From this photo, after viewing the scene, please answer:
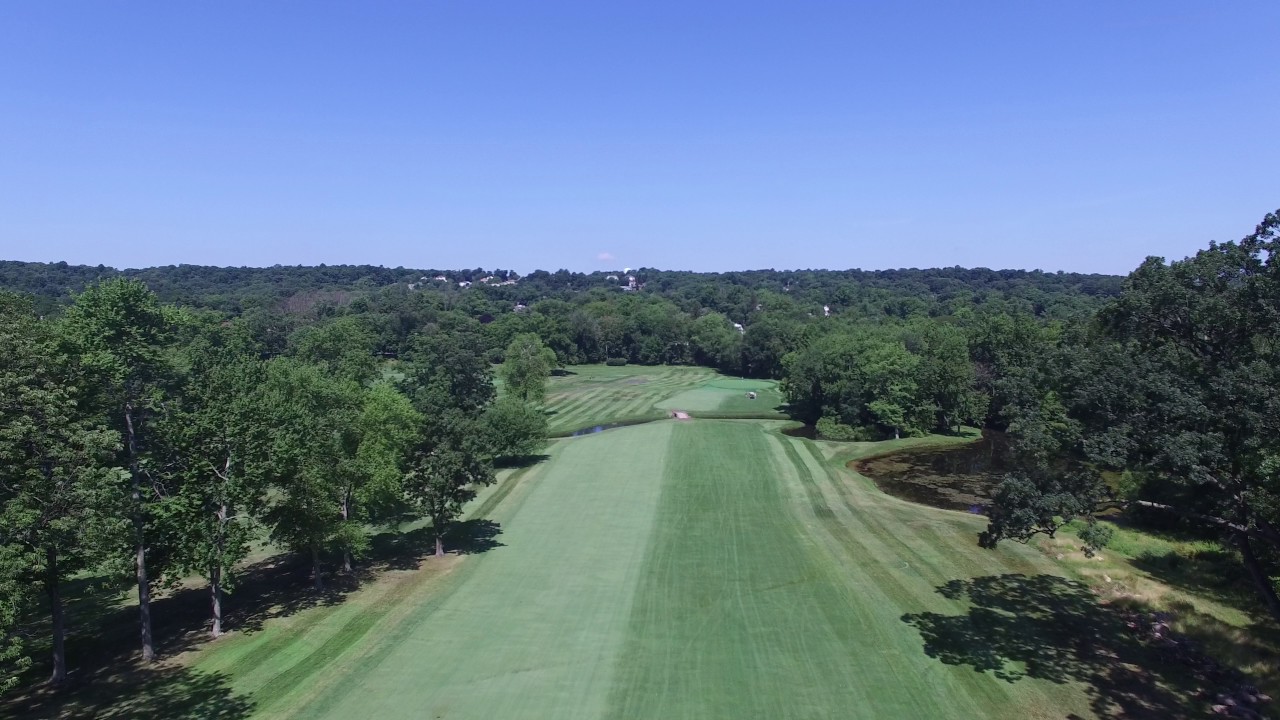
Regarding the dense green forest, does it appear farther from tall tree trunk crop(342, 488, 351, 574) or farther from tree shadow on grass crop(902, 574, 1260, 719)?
tree shadow on grass crop(902, 574, 1260, 719)

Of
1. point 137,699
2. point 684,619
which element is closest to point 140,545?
point 137,699

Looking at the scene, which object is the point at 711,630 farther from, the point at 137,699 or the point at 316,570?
the point at 137,699

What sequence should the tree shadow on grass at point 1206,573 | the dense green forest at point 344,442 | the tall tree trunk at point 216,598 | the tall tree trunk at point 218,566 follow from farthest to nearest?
the tree shadow on grass at point 1206,573
the tall tree trunk at point 216,598
the tall tree trunk at point 218,566
the dense green forest at point 344,442

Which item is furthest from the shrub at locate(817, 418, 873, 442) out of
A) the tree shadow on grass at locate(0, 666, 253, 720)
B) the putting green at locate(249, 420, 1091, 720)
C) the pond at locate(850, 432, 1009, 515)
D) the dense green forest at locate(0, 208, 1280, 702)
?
the tree shadow on grass at locate(0, 666, 253, 720)

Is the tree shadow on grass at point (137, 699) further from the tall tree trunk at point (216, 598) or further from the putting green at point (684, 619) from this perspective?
the tall tree trunk at point (216, 598)

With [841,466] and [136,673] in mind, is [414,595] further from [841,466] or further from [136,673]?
[841,466]

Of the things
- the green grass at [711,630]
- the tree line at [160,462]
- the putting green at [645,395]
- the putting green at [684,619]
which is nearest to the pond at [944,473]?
the putting green at [684,619]
